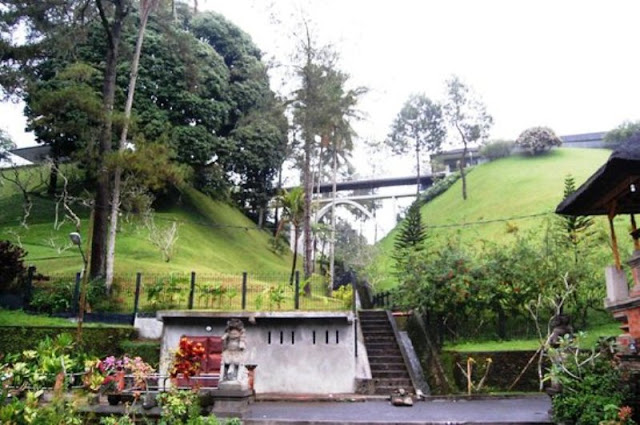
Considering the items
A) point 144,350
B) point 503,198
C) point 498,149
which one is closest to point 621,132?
point 498,149

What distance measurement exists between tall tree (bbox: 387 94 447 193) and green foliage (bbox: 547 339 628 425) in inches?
1623

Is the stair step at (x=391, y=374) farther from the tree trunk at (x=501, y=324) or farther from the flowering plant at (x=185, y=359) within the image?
the flowering plant at (x=185, y=359)

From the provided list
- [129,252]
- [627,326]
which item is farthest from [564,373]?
[129,252]

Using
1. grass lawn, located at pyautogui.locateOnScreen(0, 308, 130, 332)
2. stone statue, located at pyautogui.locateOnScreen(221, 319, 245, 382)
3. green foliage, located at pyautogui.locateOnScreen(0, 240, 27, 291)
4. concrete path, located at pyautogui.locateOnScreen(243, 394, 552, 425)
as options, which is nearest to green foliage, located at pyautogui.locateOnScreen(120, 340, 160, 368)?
grass lawn, located at pyautogui.locateOnScreen(0, 308, 130, 332)

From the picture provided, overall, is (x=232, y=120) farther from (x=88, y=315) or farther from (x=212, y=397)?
(x=212, y=397)

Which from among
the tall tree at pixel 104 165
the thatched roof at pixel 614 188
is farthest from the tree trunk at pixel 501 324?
the tall tree at pixel 104 165

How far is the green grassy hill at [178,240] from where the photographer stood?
75.9 feet

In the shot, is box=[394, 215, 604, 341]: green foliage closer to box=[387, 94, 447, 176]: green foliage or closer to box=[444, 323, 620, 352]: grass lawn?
box=[444, 323, 620, 352]: grass lawn

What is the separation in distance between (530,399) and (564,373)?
341 cm

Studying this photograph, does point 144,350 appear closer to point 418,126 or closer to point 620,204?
point 620,204

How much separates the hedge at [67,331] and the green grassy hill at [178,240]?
20.5 ft

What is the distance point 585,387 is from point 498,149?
163ft

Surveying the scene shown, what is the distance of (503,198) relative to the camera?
42.3 m

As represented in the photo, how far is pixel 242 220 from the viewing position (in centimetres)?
3816
